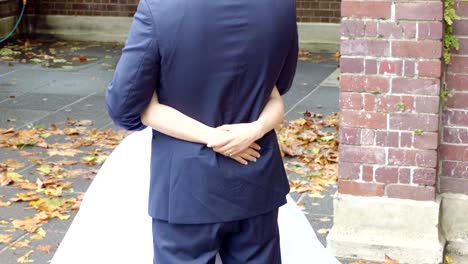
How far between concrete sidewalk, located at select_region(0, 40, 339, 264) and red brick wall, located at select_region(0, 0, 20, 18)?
2374 mm

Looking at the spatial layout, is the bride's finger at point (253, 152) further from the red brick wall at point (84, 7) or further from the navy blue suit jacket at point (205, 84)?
the red brick wall at point (84, 7)

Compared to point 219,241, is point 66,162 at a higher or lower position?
lower

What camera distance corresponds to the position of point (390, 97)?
4.98 metres

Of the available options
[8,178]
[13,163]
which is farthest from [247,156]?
[13,163]

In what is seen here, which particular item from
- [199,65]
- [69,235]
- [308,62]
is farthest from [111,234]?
[308,62]

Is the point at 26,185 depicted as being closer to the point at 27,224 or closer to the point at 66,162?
the point at 66,162

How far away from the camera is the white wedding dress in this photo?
3529mm

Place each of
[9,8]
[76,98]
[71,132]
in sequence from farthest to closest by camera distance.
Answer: [9,8], [76,98], [71,132]

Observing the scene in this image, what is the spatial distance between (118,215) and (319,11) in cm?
1048

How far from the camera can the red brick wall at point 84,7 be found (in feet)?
47.8

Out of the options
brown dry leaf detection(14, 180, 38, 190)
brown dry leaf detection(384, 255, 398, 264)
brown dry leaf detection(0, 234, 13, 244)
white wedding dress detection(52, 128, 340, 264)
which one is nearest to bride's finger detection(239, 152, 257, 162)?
white wedding dress detection(52, 128, 340, 264)

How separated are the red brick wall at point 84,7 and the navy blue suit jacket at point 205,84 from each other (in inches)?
459

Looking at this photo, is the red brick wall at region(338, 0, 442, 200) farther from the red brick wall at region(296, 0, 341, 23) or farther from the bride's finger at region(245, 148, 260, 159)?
the red brick wall at region(296, 0, 341, 23)

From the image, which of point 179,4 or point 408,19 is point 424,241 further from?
point 179,4
